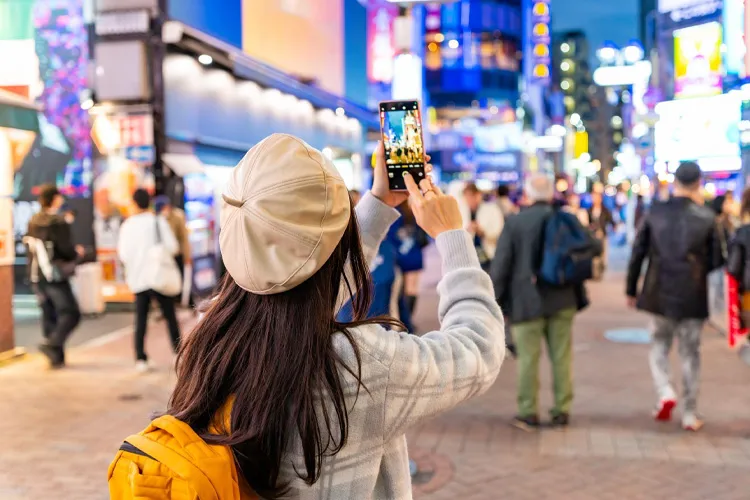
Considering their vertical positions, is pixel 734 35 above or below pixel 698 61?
below

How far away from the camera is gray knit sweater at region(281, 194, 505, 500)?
165 centimetres

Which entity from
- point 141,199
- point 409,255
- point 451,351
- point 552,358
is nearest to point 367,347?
point 451,351

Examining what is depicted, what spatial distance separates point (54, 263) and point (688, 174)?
660 cm

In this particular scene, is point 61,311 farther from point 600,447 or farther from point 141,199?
point 600,447

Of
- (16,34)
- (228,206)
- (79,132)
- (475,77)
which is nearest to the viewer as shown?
(228,206)

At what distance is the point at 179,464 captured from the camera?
4.69 feet

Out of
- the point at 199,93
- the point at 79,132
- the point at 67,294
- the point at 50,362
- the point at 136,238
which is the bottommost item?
the point at 50,362

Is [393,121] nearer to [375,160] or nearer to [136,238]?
[375,160]

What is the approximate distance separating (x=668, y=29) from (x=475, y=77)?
54.9 meters

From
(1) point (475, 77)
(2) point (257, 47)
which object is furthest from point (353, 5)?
(1) point (475, 77)

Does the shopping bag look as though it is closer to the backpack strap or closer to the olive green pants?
the olive green pants

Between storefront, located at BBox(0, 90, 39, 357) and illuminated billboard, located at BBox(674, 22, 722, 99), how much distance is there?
13.5 meters

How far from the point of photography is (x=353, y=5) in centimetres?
2539

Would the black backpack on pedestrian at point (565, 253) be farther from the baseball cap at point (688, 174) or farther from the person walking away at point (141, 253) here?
the person walking away at point (141, 253)
